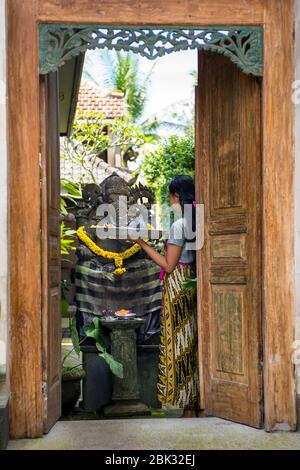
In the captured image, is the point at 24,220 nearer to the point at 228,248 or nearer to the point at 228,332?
the point at 228,248

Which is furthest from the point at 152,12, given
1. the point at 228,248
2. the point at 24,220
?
the point at 228,248

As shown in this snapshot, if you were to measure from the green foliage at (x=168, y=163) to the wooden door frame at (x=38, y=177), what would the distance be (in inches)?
390

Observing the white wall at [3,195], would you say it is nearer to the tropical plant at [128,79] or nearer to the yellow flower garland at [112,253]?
the yellow flower garland at [112,253]

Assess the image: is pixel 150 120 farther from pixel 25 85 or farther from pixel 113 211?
pixel 25 85

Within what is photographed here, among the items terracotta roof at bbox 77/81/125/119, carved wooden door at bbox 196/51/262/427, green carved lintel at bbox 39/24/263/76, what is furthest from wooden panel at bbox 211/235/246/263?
terracotta roof at bbox 77/81/125/119

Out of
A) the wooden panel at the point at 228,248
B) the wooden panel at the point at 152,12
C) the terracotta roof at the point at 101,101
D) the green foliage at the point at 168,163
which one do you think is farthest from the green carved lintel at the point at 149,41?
the terracotta roof at the point at 101,101

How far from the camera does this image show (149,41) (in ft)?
15.0

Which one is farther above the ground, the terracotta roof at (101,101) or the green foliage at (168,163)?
the terracotta roof at (101,101)

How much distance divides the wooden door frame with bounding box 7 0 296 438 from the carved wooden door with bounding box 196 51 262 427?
0.44 ft

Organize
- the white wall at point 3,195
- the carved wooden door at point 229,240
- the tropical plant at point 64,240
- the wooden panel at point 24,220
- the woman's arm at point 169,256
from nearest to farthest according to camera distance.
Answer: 1. the white wall at point 3,195
2. the wooden panel at point 24,220
3. the carved wooden door at point 229,240
4. the woman's arm at point 169,256
5. the tropical plant at point 64,240

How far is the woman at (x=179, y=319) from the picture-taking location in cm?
544

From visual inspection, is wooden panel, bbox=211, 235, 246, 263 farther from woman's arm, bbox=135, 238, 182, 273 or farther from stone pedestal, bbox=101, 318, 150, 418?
stone pedestal, bbox=101, 318, 150, 418

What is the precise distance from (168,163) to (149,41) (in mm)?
11800

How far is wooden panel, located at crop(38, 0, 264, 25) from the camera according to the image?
14.7 feet
